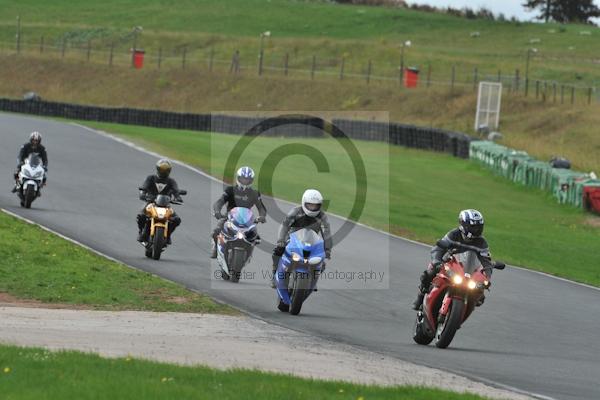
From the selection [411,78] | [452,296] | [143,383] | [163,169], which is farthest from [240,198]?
[411,78]

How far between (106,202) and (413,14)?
76.8 meters

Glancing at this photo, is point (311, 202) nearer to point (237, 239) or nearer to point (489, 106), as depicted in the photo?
point (237, 239)

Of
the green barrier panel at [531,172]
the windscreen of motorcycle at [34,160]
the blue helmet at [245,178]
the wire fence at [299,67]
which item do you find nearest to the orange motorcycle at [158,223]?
the blue helmet at [245,178]

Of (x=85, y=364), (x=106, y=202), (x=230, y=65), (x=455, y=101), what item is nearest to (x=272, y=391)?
(x=85, y=364)

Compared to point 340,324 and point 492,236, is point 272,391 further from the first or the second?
point 492,236

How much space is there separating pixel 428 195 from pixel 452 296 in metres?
22.6

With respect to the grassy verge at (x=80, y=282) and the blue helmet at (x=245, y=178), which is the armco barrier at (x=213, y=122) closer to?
the grassy verge at (x=80, y=282)

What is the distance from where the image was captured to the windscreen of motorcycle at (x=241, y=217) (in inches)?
721

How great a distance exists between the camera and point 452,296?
1395cm

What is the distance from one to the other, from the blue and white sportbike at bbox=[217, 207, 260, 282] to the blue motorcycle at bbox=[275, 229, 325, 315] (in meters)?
2.16

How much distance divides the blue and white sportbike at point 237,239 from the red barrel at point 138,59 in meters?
60.9

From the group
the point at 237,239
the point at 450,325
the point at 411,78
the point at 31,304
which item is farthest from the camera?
the point at 411,78


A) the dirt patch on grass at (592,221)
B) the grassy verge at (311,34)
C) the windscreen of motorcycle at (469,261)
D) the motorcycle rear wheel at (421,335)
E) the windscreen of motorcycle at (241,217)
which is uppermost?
the grassy verge at (311,34)

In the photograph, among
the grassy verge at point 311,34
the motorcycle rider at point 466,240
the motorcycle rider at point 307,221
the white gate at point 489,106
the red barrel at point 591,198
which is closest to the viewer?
the motorcycle rider at point 466,240
